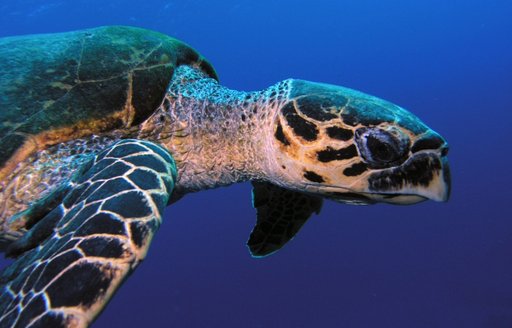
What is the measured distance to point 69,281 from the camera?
1.07 metres

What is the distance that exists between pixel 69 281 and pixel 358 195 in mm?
1420

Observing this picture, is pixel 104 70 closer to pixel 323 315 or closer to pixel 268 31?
pixel 323 315

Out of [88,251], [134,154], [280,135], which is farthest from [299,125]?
[88,251]

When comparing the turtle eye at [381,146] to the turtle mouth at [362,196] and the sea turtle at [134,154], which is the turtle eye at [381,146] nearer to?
the sea turtle at [134,154]

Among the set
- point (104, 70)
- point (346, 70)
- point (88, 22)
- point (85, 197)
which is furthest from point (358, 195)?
point (346, 70)

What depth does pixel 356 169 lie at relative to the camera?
A: 181cm

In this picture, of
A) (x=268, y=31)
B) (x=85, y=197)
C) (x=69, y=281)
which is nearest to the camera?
(x=69, y=281)

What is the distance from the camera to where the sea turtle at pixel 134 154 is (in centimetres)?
117

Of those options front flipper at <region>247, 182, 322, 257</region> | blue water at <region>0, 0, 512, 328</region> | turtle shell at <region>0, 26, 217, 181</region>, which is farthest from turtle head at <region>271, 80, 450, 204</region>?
blue water at <region>0, 0, 512, 328</region>

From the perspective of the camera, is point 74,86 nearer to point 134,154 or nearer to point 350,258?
point 134,154

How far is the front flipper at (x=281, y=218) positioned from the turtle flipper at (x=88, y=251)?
4.35 feet

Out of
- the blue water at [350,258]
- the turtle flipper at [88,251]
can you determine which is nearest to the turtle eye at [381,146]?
the turtle flipper at [88,251]

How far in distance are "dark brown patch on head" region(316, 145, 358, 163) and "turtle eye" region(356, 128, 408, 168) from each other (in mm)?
41

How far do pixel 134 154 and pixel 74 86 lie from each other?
2.36 ft
